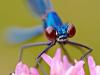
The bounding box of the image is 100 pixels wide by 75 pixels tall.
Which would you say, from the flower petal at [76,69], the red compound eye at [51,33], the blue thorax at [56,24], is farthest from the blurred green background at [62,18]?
the flower petal at [76,69]

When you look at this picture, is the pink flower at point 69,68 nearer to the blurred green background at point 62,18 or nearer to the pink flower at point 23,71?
the pink flower at point 23,71

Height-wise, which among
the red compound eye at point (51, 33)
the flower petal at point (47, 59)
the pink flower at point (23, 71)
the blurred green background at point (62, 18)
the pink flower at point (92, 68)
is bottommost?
the pink flower at point (92, 68)

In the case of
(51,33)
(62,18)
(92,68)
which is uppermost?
(62,18)

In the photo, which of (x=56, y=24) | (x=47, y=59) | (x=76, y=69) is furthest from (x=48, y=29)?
(x=76, y=69)

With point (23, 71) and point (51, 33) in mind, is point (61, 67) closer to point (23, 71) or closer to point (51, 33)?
point (23, 71)

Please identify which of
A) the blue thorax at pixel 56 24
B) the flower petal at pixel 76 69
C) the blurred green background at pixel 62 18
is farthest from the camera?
the blurred green background at pixel 62 18

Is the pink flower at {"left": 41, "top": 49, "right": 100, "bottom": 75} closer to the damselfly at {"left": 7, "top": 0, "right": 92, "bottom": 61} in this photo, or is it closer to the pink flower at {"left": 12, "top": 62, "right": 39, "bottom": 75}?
the pink flower at {"left": 12, "top": 62, "right": 39, "bottom": 75}

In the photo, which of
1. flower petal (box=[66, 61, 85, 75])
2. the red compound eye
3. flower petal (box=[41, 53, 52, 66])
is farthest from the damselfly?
flower petal (box=[66, 61, 85, 75])
